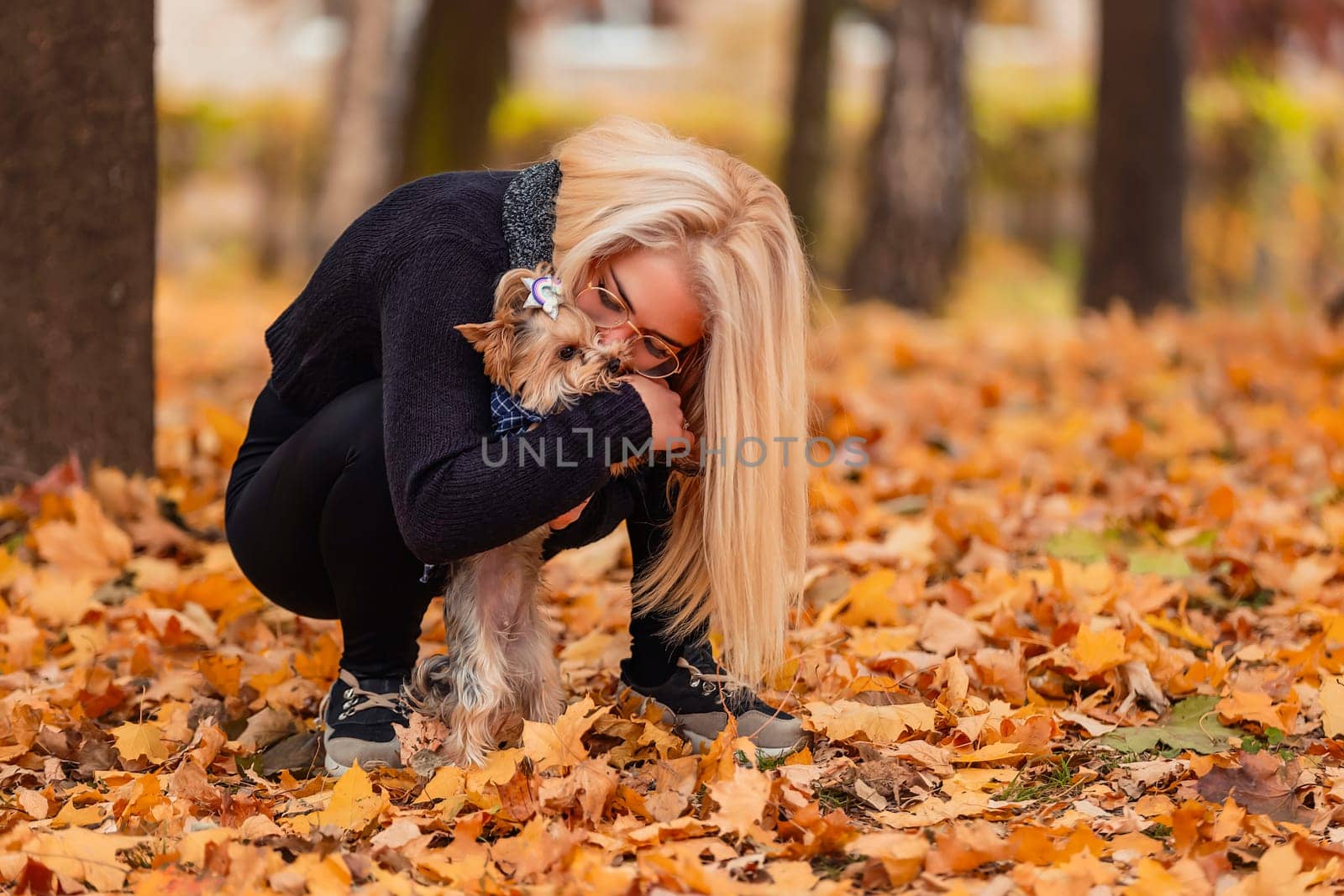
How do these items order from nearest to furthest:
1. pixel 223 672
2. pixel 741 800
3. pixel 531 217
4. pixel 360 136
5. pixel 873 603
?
pixel 741 800, pixel 531 217, pixel 223 672, pixel 873 603, pixel 360 136

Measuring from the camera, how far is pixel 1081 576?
11.1ft

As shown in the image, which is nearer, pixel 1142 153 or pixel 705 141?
pixel 705 141

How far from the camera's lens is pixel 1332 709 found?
8.55 feet

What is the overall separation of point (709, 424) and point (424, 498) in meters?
0.55

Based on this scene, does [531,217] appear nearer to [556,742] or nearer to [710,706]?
[556,742]

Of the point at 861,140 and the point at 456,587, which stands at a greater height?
the point at 861,140

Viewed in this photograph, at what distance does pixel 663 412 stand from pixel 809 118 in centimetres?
1047

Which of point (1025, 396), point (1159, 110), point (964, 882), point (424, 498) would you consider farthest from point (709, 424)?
point (1159, 110)

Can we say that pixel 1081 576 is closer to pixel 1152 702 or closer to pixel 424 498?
pixel 1152 702

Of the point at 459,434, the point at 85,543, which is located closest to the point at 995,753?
the point at 459,434

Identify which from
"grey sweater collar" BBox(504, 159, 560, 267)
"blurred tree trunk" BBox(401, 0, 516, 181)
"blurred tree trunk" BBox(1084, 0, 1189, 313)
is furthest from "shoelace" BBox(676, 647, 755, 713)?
"blurred tree trunk" BBox(401, 0, 516, 181)

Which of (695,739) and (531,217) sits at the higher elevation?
(531,217)

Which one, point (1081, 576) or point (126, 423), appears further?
point (126, 423)

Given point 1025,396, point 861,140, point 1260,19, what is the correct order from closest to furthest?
point 1025,396
point 861,140
point 1260,19
